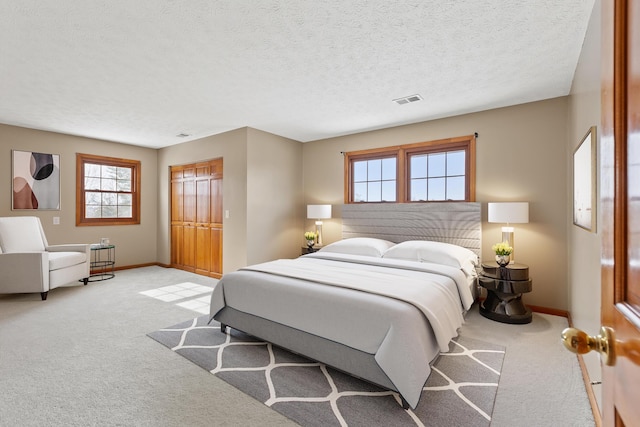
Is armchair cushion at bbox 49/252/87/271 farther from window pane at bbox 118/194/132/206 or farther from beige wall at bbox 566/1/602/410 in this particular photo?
beige wall at bbox 566/1/602/410

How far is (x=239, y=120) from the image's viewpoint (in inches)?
177

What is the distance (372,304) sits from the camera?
6.81ft

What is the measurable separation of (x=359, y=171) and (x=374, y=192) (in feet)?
1.53

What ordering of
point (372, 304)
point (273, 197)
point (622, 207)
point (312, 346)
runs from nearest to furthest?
point (622, 207) < point (372, 304) < point (312, 346) < point (273, 197)

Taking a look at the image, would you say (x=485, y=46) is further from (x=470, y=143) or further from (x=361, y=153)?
(x=361, y=153)

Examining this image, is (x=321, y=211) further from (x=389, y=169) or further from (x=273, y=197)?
(x=389, y=169)

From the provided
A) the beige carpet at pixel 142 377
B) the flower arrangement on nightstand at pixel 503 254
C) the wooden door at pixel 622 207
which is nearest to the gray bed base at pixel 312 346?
the beige carpet at pixel 142 377

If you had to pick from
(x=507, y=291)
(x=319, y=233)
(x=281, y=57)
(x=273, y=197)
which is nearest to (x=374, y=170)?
(x=319, y=233)

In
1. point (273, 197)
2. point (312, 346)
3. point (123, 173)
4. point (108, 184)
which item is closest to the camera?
point (312, 346)

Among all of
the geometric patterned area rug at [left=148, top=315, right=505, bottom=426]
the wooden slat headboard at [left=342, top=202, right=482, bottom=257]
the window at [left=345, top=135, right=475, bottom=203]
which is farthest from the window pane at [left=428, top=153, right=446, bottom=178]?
the geometric patterned area rug at [left=148, top=315, right=505, bottom=426]

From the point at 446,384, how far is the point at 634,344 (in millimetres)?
1884

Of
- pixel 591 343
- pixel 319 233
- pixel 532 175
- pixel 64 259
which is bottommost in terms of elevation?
pixel 64 259

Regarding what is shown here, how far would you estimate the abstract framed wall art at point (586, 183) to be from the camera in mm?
1931

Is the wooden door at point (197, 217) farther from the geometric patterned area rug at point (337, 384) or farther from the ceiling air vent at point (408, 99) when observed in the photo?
the ceiling air vent at point (408, 99)
